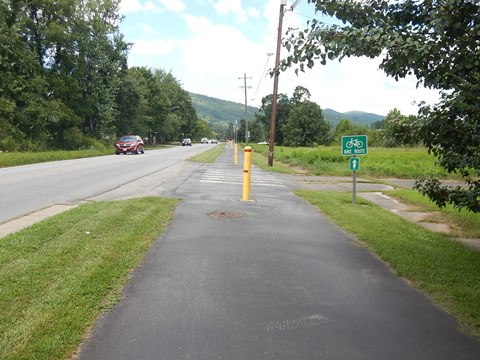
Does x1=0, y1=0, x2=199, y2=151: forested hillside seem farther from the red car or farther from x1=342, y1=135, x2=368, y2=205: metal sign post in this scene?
x1=342, y1=135, x2=368, y2=205: metal sign post

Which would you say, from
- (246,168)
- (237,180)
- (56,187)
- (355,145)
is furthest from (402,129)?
(237,180)

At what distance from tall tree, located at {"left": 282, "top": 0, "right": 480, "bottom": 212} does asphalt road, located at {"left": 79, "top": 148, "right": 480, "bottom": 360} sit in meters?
1.65

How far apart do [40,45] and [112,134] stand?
14852 mm

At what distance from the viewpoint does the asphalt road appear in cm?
324

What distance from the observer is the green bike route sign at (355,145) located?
11.1 metres

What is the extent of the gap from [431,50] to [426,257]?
9.93ft

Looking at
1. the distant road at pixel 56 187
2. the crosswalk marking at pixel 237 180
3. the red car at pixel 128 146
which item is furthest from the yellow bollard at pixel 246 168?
the red car at pixel 128 146

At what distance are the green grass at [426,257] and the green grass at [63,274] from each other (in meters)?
3.19

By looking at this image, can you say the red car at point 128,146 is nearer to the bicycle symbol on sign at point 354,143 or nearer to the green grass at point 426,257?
the bicycle symbol on sign at point 354,143

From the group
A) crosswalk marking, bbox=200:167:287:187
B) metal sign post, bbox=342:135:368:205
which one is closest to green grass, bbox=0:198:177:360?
metal sign post, bbox=342:135:368:205

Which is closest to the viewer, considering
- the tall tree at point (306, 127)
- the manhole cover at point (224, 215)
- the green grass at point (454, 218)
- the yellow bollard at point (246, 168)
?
the green grass at point (454, 218)

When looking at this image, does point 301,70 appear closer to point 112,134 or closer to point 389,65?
point 389,65

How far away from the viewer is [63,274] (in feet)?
15.4

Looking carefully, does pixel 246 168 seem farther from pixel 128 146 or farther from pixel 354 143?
pixel 128 146
